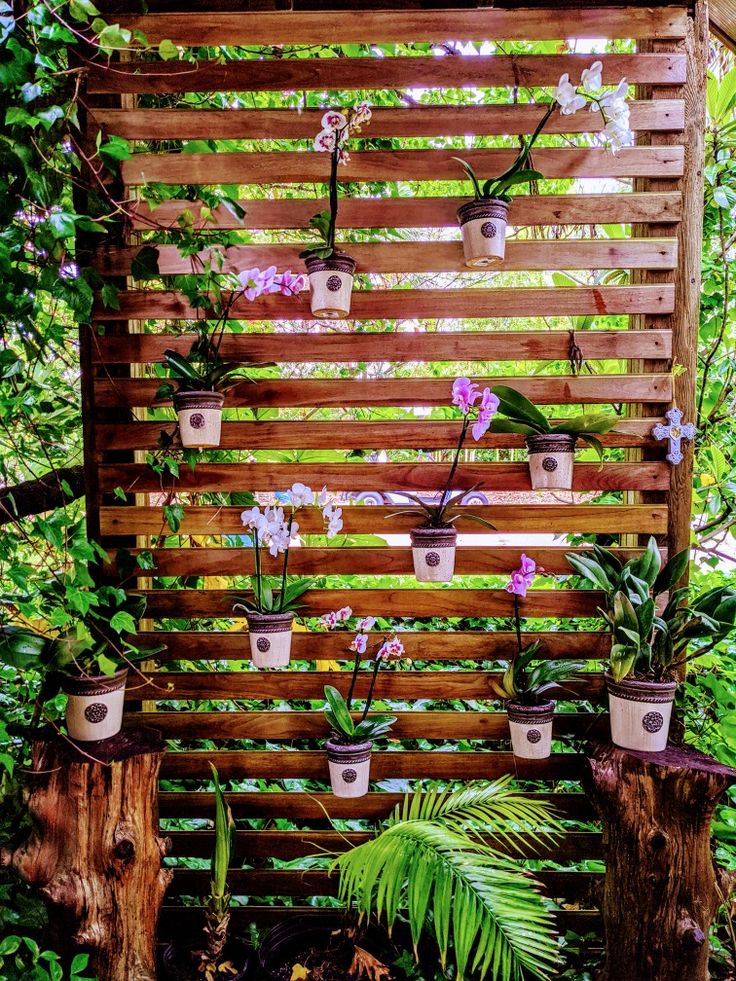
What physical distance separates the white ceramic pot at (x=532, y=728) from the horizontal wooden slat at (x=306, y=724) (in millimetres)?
205

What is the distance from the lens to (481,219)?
1866 millimetres

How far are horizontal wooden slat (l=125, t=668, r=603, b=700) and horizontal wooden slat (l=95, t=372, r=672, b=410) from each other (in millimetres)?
865

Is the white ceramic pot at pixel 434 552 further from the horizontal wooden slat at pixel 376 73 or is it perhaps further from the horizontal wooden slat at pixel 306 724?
the horizontal wooden slat at pixel 376 73

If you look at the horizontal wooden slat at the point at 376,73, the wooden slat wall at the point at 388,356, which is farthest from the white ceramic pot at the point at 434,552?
the horizontal wooden slat at the point at 376,73

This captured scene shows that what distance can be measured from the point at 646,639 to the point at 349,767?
97cm

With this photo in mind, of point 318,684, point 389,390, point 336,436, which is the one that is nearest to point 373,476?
point 336,436

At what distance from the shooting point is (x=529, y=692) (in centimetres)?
195

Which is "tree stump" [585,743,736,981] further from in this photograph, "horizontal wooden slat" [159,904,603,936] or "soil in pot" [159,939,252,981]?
"soil in pot" [159,939,252,981]

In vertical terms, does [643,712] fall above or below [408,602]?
below

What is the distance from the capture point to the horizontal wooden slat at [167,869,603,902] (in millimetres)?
2123

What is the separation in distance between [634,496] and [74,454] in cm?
210

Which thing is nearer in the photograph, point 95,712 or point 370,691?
point 95,712

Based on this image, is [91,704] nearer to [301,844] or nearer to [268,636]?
[268,636]

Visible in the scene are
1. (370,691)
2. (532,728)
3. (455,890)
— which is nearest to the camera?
(455,890)
